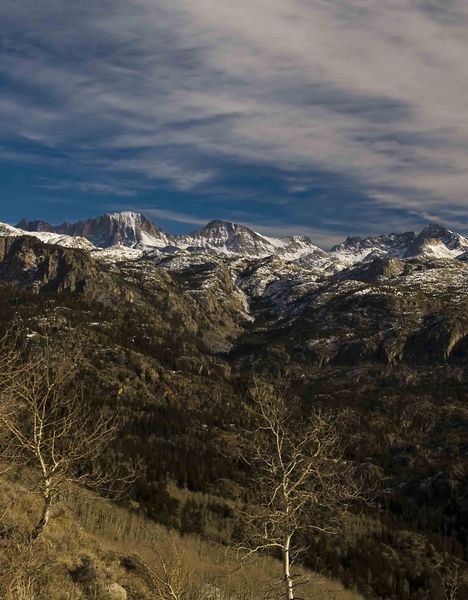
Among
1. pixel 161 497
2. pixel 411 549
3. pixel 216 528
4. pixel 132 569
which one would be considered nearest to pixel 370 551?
pixel 411 549

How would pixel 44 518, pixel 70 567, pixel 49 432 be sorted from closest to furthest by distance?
1. pixel 70 567
2. pixel 44 518
3. pixel 49 432

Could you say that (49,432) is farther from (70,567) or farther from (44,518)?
(70,567)

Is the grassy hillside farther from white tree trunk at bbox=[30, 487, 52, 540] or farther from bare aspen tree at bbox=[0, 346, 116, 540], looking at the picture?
bare aspen tree at bbox=[0, 346, 116, 540]

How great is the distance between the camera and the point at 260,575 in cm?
8481

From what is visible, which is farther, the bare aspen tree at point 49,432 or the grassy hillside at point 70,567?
the bare aspen tree at point 49,432

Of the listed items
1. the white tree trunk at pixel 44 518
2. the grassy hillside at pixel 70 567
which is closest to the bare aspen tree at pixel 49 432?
the white tree trunk at pixel 44 518

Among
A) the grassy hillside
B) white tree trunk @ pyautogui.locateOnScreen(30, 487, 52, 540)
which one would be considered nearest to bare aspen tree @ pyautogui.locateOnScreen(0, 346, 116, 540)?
white tree trunk @ pyautogui.locateOnScreen(30, 487, 52, 540)

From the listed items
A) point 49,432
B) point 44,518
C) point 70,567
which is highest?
point 49,432

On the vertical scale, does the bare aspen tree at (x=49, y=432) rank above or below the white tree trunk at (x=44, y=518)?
above

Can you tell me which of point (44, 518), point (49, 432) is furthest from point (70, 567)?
point (49, 432)

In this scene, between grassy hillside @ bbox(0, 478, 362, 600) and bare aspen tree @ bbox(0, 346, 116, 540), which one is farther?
bare aspen tree @ bbox(0, 346, 116, 540)

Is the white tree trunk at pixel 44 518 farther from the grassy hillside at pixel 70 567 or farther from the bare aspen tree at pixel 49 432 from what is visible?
the grassy hillside at pixel 70 567

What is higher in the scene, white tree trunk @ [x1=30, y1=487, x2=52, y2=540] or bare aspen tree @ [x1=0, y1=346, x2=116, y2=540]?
bare aspen tree @ [x1=0, y1=346, x2=116, y2=540]

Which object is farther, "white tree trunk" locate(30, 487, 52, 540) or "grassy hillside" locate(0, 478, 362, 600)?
"white tree trunk" locate(30, 487, 52, 540)
